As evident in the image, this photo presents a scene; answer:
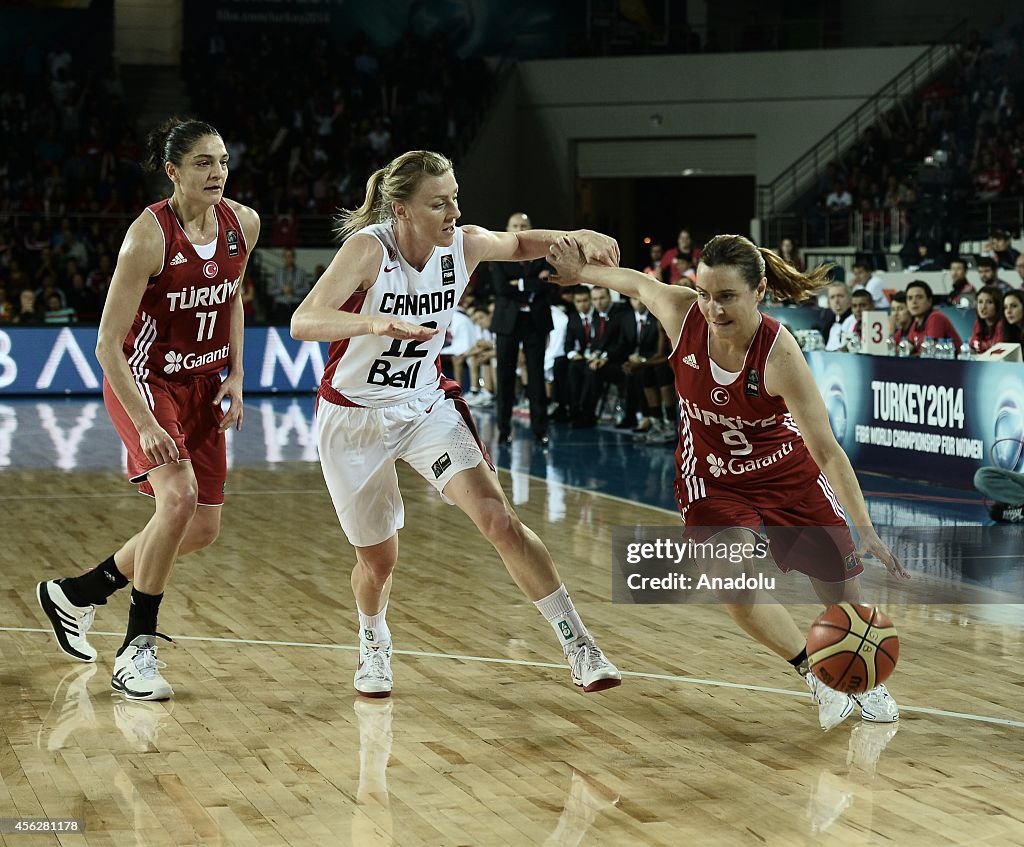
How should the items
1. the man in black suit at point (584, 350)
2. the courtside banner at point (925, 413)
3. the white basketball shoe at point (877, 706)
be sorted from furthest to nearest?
1. the man in black suit at point (584, 350)
2. the courtside banner at point (925, 413)
3. the white basketball shoe at point (877, 706)

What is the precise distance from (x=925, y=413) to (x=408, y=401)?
20.4 feet

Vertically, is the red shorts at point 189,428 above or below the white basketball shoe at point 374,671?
above

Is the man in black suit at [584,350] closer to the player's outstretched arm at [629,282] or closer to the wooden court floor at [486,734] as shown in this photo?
the wooden court floor at [486,734]

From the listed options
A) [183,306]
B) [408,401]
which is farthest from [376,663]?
[183,306]

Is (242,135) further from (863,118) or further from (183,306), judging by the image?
(183,306)

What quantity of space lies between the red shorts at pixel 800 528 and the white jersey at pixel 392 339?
3.37ft

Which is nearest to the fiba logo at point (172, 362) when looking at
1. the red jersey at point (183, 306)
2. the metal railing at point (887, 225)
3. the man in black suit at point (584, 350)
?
the red jersey at point (183, 306)

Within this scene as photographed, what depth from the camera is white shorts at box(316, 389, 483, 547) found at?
15.5 ft

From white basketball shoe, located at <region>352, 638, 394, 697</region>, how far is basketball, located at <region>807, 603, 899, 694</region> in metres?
1.46

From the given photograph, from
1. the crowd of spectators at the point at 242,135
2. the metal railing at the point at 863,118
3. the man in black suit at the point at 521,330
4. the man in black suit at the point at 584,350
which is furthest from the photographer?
the metal railing at the point at 863,118

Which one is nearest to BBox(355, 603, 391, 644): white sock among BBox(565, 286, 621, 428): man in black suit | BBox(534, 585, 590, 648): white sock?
BBox(534, 585, 590, 648): white sock

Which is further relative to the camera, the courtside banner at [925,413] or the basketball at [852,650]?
the courtside banner at [925,413]

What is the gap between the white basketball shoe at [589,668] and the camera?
4.65 meters

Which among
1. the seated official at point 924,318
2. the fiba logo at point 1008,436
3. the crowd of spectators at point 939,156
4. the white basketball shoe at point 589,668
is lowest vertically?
the white basketball shoe at point 589,668
